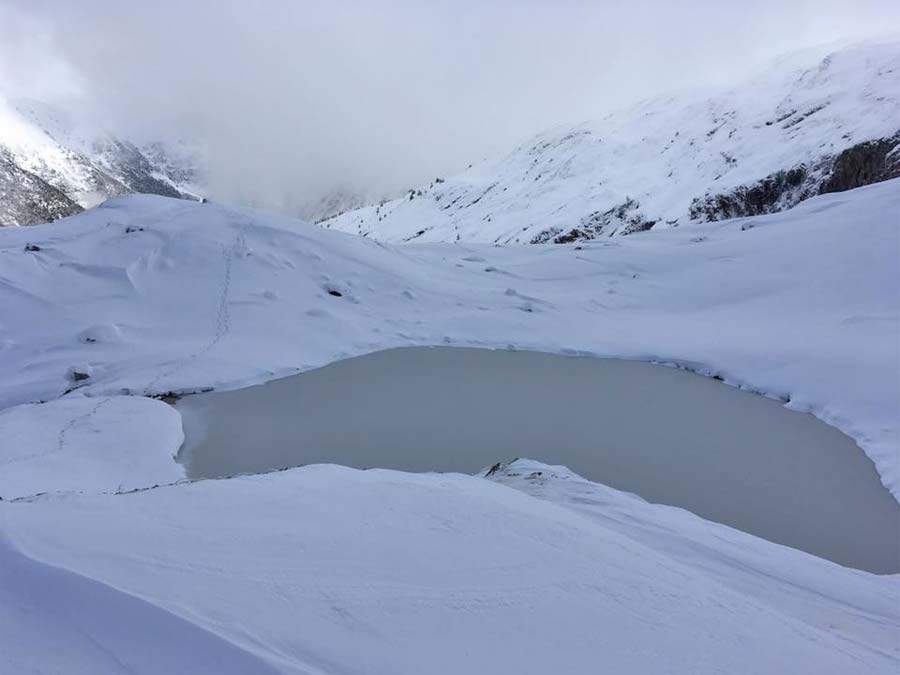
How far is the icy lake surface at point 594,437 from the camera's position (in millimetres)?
7867

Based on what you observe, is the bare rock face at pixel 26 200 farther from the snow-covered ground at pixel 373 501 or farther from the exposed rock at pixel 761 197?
the snow-covered ground at pixel 373 501

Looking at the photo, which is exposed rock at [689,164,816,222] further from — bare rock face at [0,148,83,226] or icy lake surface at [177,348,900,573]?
bare rock face at [0,148,83,226]

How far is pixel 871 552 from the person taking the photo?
6965mm

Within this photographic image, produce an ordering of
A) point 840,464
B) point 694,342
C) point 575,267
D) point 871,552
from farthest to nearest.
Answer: point 575,267 → point 694,342 → point 840,464 → point 871,552

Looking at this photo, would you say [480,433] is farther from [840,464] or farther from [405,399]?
[840,464]

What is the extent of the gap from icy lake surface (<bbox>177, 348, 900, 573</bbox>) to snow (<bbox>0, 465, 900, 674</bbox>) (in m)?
2.22

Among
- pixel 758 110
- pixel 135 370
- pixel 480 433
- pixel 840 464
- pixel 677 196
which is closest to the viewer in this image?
pixel 840 464

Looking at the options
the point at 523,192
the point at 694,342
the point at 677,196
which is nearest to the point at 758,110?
the point at 677,196

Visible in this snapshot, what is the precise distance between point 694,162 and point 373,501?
7002 centimetres

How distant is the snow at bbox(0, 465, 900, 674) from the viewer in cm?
328

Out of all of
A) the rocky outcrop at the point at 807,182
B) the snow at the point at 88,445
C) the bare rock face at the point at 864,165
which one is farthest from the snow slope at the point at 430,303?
the rocky outcrop at the point at 807,182

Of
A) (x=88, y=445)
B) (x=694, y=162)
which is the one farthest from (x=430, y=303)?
(x=694, y=162)

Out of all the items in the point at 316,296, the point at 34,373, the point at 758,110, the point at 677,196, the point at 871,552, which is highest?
the point at 758,110

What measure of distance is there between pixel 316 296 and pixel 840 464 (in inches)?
542
